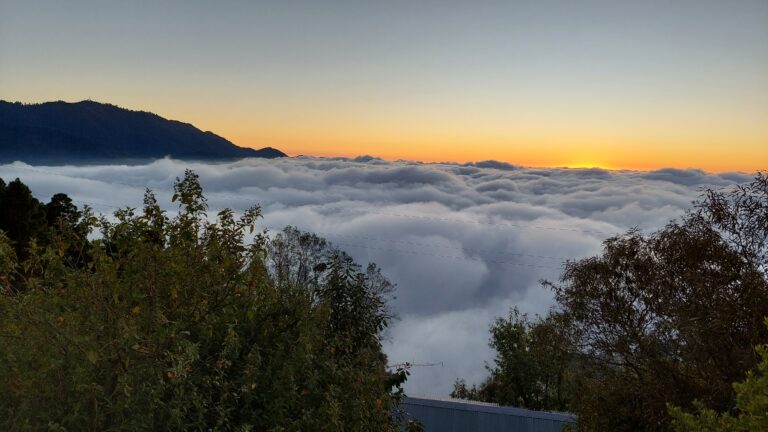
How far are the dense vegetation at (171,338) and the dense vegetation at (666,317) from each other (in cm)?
731

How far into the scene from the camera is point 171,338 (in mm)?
6723

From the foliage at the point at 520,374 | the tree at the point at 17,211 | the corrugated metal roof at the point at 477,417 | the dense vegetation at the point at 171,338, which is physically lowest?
the foliage at the point at 520,374

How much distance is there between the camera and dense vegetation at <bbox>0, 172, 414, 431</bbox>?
21.3ft

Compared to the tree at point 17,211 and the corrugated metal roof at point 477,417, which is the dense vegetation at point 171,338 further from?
the tree at point 17,211

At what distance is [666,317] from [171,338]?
470 inches

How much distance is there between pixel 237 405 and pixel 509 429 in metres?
23.3

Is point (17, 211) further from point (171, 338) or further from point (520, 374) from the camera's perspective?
point (171, 338)

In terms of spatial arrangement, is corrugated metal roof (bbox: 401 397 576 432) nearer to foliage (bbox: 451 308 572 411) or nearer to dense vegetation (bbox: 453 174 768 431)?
dense vegetation (bbox: 453 174 768 431)

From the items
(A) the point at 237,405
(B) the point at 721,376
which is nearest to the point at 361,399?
(A) the point at 237,405

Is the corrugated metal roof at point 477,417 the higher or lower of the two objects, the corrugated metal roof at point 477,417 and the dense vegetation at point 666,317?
the lower

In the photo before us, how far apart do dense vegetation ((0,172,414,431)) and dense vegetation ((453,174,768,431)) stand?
24.0ft

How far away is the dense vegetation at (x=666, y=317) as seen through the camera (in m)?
13.8

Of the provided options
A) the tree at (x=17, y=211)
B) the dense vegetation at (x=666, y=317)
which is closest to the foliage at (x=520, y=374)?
the dense vegetation at (x=666, y=317)

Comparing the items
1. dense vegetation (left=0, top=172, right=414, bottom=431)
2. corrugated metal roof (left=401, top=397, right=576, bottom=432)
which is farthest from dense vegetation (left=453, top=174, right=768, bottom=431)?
corrugated metal roof (left=401, top=397, right=576, bottom=432)
